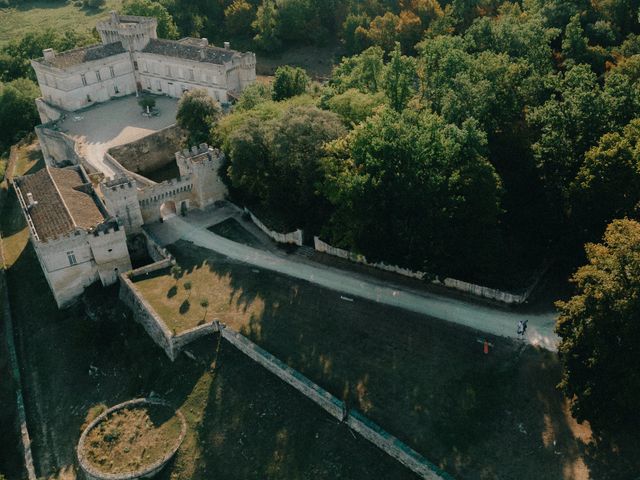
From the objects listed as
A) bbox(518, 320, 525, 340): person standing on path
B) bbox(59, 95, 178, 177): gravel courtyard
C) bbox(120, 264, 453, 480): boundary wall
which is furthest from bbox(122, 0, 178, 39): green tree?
bbox(518, 320, 525, 340): person standing on path

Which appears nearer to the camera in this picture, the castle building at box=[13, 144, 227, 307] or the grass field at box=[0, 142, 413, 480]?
the grass field at box=[0, 142, 413, 480]

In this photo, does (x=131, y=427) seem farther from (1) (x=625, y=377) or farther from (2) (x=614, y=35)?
(2) (x=614, y=35)

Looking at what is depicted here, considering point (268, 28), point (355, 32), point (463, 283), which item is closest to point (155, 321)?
point (463, 283)

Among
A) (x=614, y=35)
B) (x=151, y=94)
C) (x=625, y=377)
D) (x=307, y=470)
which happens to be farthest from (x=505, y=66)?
(x=151, y=94)

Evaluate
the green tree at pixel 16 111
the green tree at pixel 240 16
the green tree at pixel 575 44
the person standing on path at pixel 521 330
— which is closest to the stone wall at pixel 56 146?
the green tree at pixel 16 111

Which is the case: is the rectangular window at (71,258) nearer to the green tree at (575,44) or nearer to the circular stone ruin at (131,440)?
the circular stone ruin at (131,440)

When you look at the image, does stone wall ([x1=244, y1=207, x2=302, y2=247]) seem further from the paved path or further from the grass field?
the grass field
